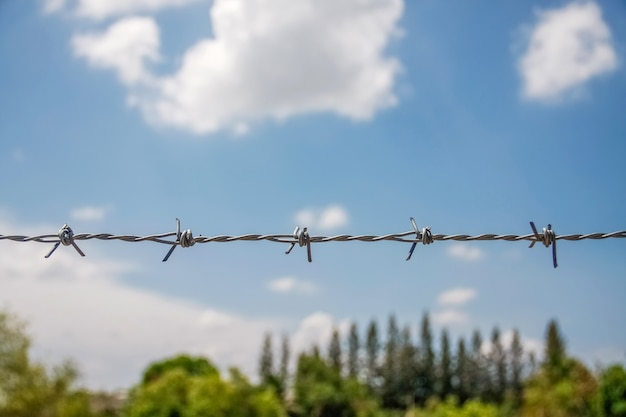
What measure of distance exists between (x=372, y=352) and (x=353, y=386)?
11555mm

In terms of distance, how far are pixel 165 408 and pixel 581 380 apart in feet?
67.3

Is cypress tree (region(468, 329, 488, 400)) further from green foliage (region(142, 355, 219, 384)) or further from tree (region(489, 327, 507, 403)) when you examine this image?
green foliage (region(142, 355, 219, 384))

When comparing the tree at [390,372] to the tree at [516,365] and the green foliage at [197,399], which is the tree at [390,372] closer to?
the tree at [516,365]

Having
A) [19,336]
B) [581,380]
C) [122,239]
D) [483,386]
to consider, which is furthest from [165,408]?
[483,386]

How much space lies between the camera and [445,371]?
62344 millimetres

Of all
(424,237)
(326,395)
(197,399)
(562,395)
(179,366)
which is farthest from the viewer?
(326,395)

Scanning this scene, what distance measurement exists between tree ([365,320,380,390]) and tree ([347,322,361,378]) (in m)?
0.84

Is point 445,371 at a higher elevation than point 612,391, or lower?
lower

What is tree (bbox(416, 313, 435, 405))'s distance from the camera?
6219cm

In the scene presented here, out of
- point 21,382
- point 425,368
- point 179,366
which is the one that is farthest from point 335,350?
point 21,382

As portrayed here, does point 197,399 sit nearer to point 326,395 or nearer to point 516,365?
point 326,395

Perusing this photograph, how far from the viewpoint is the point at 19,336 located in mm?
21422

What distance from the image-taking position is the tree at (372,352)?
61.7 metres

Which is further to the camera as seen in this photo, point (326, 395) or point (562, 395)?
point (326, 395)
